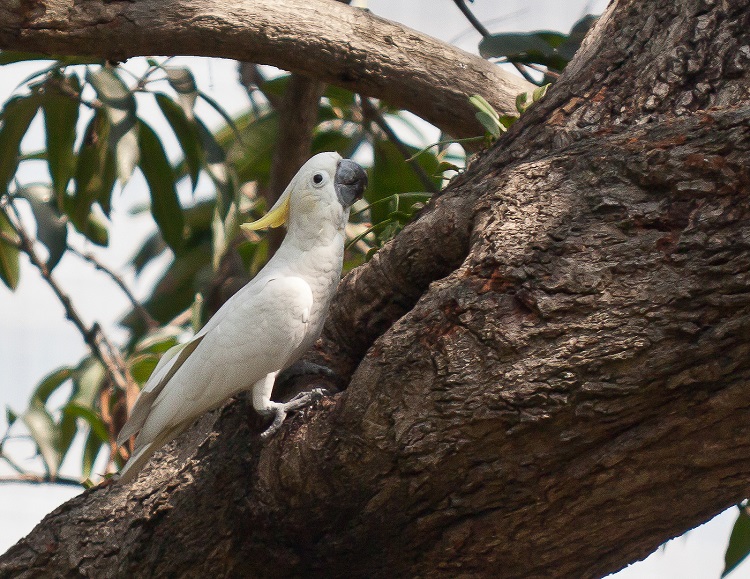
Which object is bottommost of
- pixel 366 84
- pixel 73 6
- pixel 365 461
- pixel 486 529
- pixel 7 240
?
pixel 486 529

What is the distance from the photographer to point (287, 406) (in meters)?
1.47

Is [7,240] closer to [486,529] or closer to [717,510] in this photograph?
[486,529]

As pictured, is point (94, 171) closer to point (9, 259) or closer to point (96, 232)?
point (96, 232)

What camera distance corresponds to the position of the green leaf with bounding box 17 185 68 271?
108 inches

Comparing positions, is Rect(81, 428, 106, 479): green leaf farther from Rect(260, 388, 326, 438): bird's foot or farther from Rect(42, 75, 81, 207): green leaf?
Rect(260, 388, 326, 438): bird's foot

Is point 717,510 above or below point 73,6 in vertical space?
below

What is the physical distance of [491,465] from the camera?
1.19m

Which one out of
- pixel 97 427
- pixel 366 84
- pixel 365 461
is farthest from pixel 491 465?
pixel 97 427

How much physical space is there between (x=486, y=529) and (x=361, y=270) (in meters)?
0.61

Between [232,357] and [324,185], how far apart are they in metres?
0.42

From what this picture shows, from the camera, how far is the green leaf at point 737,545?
2.14 meters

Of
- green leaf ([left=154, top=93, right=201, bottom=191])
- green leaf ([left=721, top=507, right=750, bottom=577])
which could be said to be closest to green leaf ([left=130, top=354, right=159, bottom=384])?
green leaf ([left=154, top=93, right=201, bottom=191])

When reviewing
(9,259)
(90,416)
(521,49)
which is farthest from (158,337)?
(521,49)

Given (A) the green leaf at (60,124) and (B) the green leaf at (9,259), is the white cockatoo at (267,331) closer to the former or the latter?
(A) the green leaf at (60,124)
